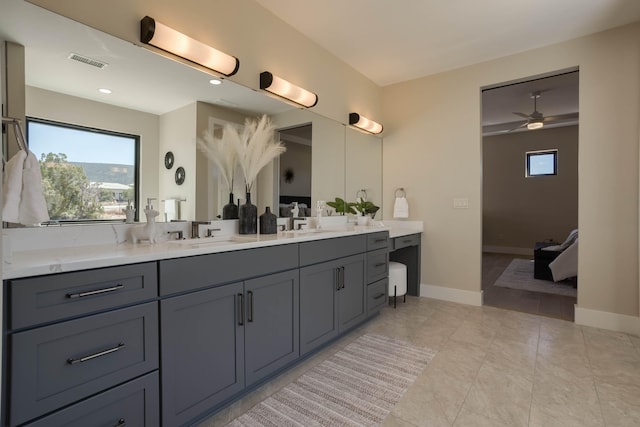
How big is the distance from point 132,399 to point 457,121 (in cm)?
354

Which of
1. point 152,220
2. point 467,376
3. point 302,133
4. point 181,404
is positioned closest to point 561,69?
point 302,133

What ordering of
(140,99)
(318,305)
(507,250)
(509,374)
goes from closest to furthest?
1. (140,99)
2. (509,374)
3. (318,305)
4. (507,250)

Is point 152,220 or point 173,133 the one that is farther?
point 173,133

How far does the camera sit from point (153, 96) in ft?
5.94

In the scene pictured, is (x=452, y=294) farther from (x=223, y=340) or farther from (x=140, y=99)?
(x=140, y=99)

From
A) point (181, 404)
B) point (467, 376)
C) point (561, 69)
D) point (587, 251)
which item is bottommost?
point (467, 376)

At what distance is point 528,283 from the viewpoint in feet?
14.0

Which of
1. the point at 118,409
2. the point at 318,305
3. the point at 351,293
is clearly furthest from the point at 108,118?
the point at 351,293

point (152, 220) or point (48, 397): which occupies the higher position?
point (152, 220)

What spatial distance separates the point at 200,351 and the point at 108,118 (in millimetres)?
1239

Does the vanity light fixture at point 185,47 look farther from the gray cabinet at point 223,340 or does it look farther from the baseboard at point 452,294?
the baseboard at point 452,294

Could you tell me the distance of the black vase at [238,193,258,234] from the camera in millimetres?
2199

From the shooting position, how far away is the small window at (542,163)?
20.8ft

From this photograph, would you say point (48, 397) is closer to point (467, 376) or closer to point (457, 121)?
point (467, 376)
